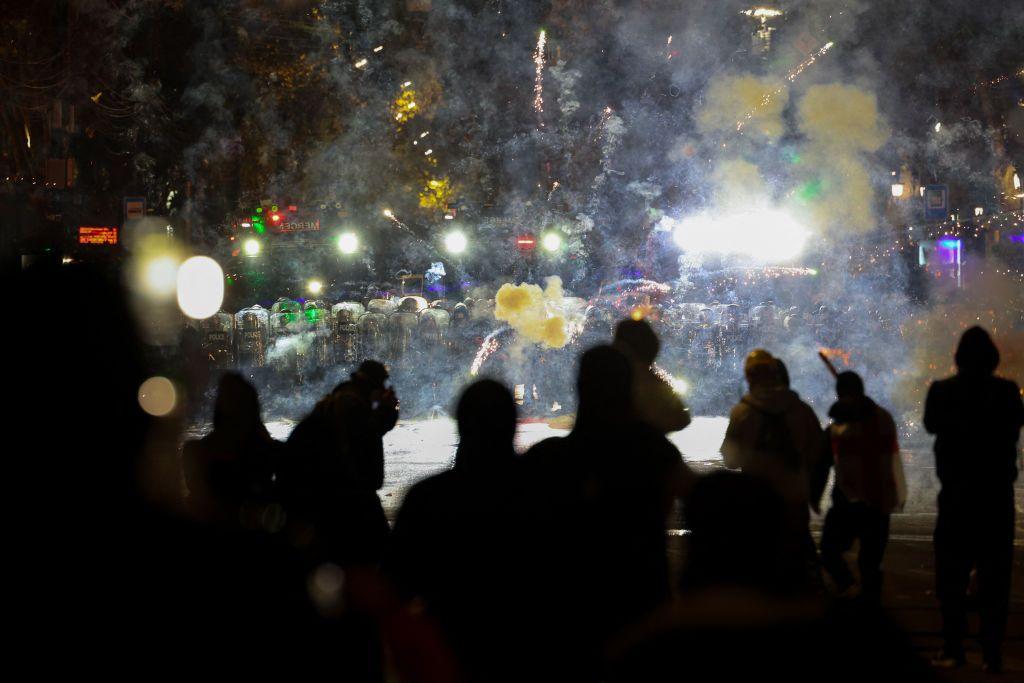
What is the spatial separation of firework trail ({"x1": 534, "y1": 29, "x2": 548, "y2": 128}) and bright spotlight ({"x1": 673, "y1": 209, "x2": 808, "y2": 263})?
7.62 metres

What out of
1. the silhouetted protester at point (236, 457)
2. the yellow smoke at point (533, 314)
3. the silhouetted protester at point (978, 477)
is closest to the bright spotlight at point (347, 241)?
the yellow smoke at point (533, 314)

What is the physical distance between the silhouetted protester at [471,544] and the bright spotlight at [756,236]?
34.5 meters

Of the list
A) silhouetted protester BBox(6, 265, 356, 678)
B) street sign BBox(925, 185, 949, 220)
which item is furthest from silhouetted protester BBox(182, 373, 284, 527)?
street sign BBox(925, 185, 949, 220)

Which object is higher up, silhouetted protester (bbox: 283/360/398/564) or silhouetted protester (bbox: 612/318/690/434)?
silhouetted protester (bbox: 612/318/690/434)

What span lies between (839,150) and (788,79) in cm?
329

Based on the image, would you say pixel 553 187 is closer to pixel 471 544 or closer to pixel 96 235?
pixel 96 235

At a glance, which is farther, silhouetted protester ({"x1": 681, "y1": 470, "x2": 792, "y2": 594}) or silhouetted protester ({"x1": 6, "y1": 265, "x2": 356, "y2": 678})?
silhouetted protester ({"x1": 681, "y1": 470, "x2": 792, "y2": 594})

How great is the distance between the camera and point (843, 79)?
33938 mm

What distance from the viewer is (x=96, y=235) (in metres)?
25.2

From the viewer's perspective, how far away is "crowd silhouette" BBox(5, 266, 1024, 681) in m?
1.98

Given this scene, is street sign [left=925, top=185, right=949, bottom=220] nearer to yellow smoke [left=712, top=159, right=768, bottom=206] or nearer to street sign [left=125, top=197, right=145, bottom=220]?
Result: yellow smoke [left=712, top=159, right=768, bottom=206]

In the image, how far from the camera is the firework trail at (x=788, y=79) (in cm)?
3432

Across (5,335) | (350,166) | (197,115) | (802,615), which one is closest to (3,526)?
(5,335)

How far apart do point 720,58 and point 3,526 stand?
4071 cm
